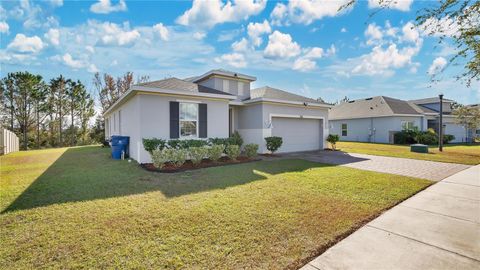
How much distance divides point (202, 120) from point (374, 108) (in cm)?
2150

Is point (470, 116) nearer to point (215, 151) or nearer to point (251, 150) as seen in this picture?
point (251, 150)

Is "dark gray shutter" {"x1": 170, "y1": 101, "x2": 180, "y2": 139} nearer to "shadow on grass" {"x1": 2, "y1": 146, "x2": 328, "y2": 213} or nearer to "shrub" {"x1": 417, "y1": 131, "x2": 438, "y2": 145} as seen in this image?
"shadow on grass" {"x1": 2, "y1": 146, "x2": 328, "y2": 213}

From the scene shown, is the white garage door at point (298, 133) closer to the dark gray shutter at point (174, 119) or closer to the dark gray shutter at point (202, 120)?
the dark gray shutter at point (202, 120)

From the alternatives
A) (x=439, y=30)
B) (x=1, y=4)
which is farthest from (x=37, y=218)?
(x=1, y=4)

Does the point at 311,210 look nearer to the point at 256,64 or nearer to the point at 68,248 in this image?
the point at 68,248

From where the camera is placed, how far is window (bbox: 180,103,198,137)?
400 inches

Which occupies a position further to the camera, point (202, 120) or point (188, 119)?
point (202, 120)

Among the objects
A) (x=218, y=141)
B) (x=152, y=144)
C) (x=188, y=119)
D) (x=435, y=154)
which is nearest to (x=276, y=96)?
(x=218, y=141)

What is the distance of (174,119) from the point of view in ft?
32.1

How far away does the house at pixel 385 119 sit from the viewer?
2216 centimetres

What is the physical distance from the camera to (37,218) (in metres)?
3.89

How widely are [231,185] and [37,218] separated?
402 centimetres

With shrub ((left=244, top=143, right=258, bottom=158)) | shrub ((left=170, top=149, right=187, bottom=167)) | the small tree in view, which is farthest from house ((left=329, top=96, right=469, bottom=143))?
shrub ((left=170, top=149, right=187, bottom=167))

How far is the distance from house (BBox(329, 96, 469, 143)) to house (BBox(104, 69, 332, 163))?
10.9 m
